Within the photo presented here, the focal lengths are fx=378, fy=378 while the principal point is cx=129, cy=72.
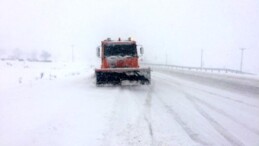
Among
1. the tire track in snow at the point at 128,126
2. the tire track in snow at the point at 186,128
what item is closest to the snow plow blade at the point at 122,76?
the tire track in snow at the point at 128,126

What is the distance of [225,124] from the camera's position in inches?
370

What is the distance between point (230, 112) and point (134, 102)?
3753 mm

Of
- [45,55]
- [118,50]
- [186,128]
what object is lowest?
[45,55]

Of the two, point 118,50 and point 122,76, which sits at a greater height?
point 118,50

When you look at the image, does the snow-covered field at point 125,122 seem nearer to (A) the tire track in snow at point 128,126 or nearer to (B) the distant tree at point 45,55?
(A) the tire track in snow at point 128,126

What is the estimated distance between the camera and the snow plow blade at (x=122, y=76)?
776 inches

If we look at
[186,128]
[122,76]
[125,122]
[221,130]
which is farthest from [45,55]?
[221,130]

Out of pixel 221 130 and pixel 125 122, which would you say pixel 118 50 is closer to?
pixel 125 122

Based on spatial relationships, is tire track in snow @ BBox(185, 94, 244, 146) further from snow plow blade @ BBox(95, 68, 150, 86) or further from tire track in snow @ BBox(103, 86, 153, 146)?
snow plow blade @ BBox(95, 68, 150, 86)

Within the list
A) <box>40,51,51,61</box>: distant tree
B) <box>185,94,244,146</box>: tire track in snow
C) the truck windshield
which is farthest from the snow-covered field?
<box>40,51,51,61</box>: distant tree

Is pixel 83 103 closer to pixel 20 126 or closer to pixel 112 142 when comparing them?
pixel 20 126

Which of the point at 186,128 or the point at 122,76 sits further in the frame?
the point at 122,76

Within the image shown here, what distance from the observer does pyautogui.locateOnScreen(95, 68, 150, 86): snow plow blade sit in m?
19.7

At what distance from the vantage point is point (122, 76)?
20000mm
